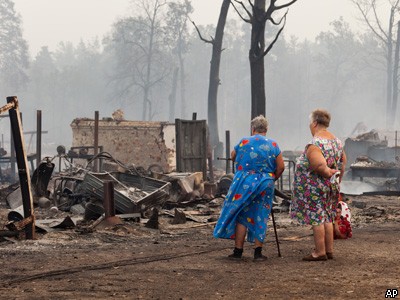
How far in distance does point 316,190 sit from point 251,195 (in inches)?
30.0

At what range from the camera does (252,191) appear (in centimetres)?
956

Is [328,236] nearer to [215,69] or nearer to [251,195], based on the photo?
[251,195]

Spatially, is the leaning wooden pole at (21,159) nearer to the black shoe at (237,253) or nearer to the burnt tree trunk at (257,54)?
the black shoe at (237,253)

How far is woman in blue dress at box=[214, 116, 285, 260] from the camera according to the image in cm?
960

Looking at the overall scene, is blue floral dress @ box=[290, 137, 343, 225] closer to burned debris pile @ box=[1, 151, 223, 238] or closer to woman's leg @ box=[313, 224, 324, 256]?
woman's leg @ box=[313, 224, 324, 256]

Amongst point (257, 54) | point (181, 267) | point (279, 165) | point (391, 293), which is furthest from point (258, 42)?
point (391, 293)

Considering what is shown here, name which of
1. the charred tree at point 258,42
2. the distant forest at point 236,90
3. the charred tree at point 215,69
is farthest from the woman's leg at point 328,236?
the distant forest at point 236,90

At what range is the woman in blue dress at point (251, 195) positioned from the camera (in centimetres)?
960

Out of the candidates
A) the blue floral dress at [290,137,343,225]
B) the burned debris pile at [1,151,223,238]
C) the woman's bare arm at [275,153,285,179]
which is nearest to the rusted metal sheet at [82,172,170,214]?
the burned debris pile at [1,151,223,238]

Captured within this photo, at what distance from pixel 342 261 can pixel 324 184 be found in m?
0.91

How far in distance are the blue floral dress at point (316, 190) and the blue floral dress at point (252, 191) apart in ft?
1.17

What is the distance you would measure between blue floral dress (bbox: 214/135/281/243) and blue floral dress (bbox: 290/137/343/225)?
0.36 metres

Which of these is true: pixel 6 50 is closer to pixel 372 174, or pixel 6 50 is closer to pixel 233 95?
pixel 233 95

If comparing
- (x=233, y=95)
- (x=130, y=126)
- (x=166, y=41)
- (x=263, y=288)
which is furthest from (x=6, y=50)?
(x=263, y=288)
